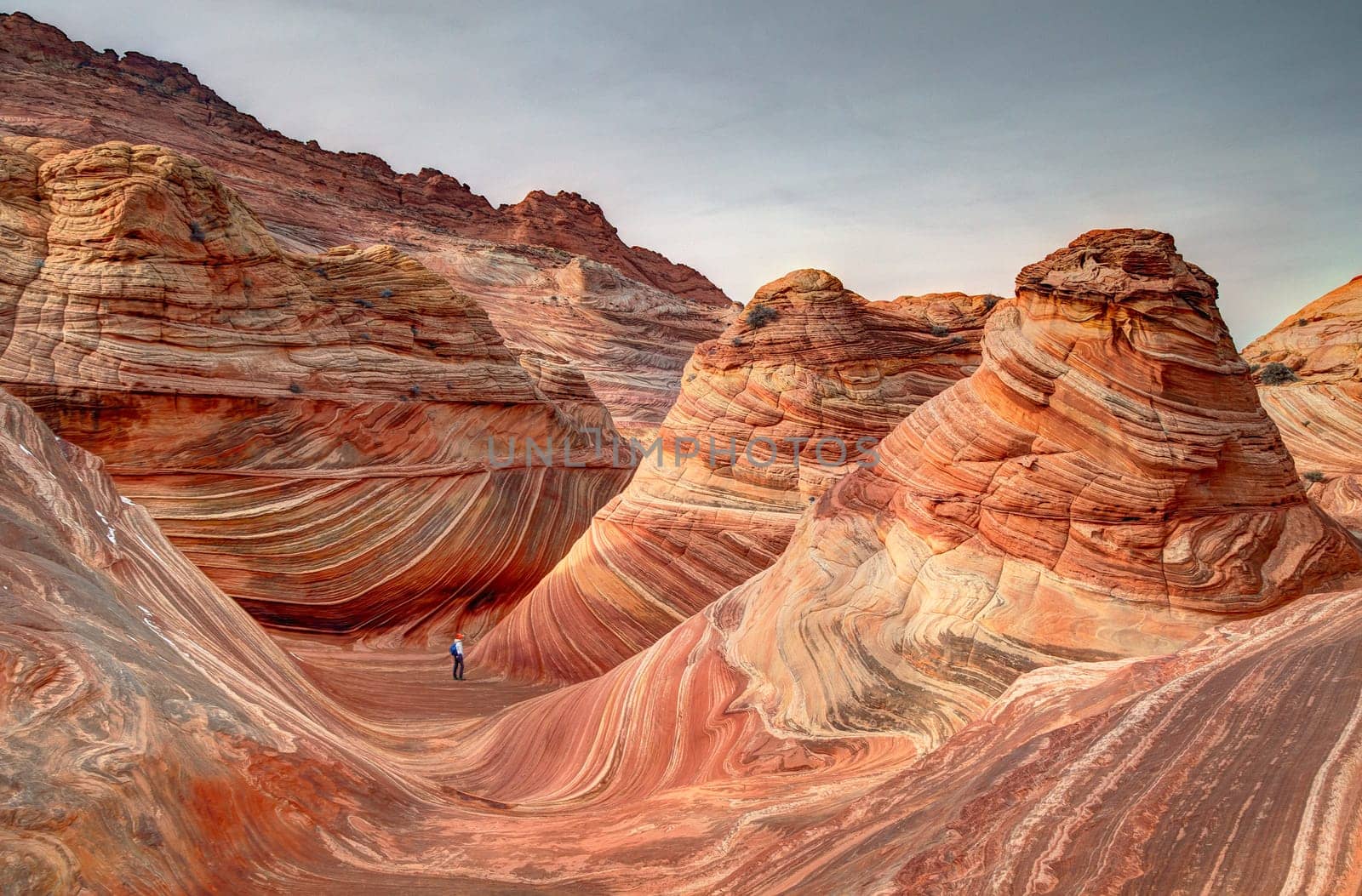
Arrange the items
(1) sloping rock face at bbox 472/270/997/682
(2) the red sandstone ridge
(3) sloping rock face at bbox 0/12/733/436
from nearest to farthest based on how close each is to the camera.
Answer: (2) the red sandstone ridge
(1) sloping rock face at bbox 472/270/997/682
(3) sloping rock face at bbox 0/12/733/436

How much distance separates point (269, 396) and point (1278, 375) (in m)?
18.0

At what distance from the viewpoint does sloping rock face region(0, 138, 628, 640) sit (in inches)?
476

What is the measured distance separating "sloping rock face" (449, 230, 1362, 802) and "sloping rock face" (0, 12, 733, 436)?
67.2 ft

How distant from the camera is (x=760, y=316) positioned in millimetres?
12906

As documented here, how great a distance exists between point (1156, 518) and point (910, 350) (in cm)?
747

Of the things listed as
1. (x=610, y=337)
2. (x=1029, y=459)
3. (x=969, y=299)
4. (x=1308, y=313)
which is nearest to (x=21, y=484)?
(x=1029, y=459)

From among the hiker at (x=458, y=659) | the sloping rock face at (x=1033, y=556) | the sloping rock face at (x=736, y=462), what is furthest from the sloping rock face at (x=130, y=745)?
the sloping rock face at (x=736, y=462)

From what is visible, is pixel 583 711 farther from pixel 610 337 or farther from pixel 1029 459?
pixel 610 337

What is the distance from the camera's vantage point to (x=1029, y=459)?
6348 millimetres

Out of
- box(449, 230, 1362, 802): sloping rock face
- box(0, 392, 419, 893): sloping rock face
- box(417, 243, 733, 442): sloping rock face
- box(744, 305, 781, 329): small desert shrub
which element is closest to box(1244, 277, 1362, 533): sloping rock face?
box(449, 230, 1362, 802): sloping rock face

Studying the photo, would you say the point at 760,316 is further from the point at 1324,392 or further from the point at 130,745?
the point at 130,745

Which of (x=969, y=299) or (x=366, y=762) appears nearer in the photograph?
(x=366, y=762)

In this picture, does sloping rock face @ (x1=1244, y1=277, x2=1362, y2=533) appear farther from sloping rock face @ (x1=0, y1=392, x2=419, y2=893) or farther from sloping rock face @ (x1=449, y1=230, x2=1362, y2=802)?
sloping rock face @ (x1=0, y1=392, x2=419, y2=893)

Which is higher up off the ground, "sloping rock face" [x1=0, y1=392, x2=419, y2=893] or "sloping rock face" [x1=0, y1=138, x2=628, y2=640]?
"sloping rock face" [x1=0, y1=138, x2=628, y2=640]
